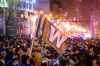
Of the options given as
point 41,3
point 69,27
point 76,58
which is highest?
point 41,3

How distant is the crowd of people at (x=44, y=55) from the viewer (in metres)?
4.63

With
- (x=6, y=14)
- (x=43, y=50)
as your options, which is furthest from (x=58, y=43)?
(x=6, y=14)

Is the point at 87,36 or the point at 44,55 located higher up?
the point at 87,36

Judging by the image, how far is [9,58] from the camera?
462 centimetres

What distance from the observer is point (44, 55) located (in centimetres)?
491

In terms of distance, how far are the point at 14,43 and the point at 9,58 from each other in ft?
1.63

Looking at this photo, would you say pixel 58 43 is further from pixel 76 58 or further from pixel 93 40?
pixel 93 40

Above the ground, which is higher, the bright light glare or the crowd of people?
the bright light glare

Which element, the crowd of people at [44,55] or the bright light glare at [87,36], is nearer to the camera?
the crowd of people at [44,55]

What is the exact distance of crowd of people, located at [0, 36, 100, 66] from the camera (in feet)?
15.2

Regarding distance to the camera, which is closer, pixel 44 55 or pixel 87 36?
pixel 44 55

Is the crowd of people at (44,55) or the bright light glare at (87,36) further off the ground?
the bright light glare at (87,36)

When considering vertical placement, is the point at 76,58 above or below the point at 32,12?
below

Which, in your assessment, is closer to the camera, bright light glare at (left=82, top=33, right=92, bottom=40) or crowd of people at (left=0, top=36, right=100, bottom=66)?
crowd of people at (left=0, top=36, right=100, bottom=66)
